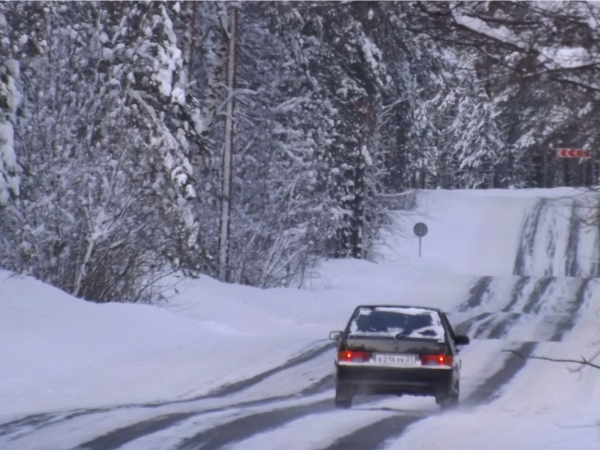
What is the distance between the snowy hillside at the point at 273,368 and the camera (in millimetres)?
9859

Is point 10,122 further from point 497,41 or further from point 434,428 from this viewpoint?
point 497,41

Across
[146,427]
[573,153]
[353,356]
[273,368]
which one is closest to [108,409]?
[146,427]

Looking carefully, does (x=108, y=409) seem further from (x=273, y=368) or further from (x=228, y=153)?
(x=228, y=153)

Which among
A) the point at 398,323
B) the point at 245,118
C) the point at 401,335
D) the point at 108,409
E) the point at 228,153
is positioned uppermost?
the point at 245,118

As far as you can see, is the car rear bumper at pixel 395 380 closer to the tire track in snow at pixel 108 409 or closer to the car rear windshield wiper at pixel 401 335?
the car rear windshield wiper at pixel 401 335

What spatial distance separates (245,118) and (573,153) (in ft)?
75.8

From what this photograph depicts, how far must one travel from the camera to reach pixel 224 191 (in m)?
26.1

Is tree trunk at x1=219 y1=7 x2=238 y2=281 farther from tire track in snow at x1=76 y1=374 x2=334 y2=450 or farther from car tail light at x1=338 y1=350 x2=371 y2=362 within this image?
car tail light at x1=338 y1=350 x2=371 y2=362

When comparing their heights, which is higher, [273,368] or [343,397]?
[343,397]

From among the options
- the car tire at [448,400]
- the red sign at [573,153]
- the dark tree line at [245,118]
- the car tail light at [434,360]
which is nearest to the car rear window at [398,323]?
the car tail light at [434,360]

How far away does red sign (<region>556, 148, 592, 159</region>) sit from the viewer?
657 centimetres

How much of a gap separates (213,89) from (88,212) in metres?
8.67

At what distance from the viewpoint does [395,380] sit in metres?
12.3

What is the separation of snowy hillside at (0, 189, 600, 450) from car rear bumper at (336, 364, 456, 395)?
0.31m
